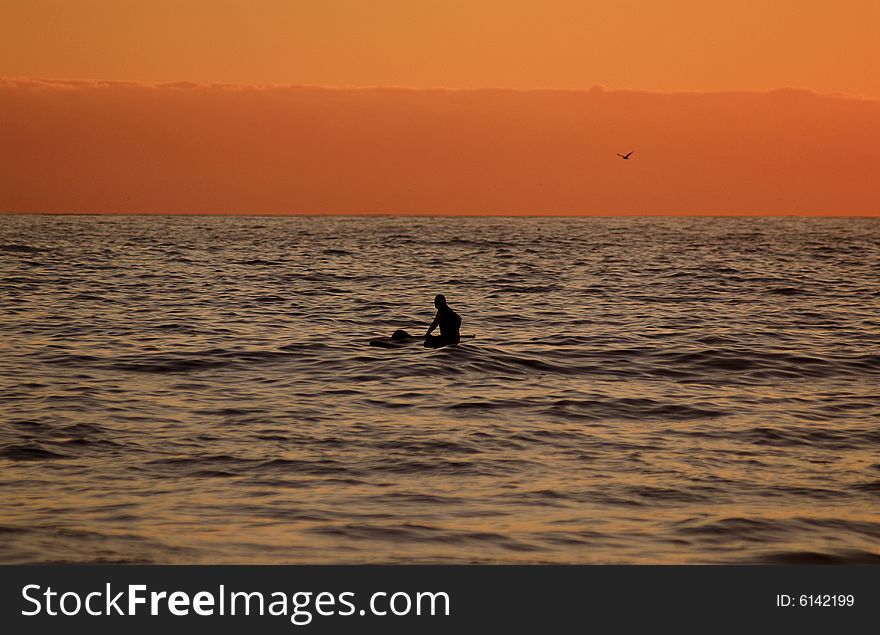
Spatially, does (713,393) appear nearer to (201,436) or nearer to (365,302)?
(201,436)

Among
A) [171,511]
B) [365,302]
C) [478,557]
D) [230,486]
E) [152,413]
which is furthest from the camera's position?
[365,302]

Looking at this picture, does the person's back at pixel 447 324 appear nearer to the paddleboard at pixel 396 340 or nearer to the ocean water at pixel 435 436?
the ocean water at pixel 435 436

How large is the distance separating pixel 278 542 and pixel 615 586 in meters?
3.32

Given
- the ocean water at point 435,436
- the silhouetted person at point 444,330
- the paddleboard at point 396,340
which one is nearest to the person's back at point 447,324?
the silhouetted person at point 444,330

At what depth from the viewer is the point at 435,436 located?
50.1 feet

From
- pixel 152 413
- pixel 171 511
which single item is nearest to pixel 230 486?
pixel 171 511

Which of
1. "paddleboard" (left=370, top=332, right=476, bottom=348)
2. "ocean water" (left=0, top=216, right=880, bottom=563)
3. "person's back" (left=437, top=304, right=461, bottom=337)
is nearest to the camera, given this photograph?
"ocean water" (left=0, top=216, right=880, bottom=563)

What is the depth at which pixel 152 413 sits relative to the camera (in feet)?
54.9

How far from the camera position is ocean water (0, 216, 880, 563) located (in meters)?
10.7

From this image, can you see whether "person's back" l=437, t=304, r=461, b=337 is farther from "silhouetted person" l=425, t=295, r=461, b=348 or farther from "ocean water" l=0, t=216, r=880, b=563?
"ocean water" l=0, t=216, r=880, b=563

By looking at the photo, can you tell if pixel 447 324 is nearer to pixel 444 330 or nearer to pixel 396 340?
pixel 444 330

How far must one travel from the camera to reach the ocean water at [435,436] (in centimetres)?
1070

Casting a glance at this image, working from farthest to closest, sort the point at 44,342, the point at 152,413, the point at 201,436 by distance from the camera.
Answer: the point at 44,342 → the point at 152,413 → the point at 201,436

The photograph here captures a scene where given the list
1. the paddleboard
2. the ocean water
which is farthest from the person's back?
the paddleboard
